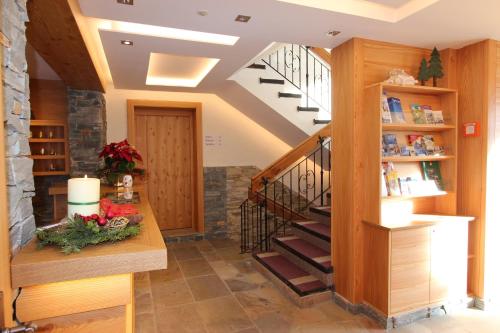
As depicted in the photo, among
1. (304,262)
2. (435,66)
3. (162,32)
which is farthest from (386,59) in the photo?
(304,262)

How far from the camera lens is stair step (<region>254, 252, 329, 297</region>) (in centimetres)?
309

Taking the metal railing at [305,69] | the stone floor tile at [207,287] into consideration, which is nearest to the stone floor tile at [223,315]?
the stone floor tile at [207,287]

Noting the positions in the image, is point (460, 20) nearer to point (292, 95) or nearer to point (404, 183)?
point (404, 183)

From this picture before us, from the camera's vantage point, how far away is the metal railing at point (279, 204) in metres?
4.87

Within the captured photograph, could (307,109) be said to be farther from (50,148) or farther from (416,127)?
(50,148)

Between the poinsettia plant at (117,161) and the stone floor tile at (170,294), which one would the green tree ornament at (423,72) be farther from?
the stone floor tile at (170,294)

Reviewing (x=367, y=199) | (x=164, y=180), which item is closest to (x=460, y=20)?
(x=367, y=199)

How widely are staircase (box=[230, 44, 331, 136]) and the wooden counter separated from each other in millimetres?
3218

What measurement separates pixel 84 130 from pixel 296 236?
314 centimetres

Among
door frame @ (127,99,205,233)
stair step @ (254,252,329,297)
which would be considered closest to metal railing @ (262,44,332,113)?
door frame @ (127,99,205,233)

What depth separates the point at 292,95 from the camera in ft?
15.1

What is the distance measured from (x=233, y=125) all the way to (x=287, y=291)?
3001 millimetres

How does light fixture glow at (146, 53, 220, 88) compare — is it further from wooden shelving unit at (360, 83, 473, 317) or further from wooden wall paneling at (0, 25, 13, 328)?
wooden wall paneling at (0, 25, 13, 328)

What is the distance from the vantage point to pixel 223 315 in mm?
2900
